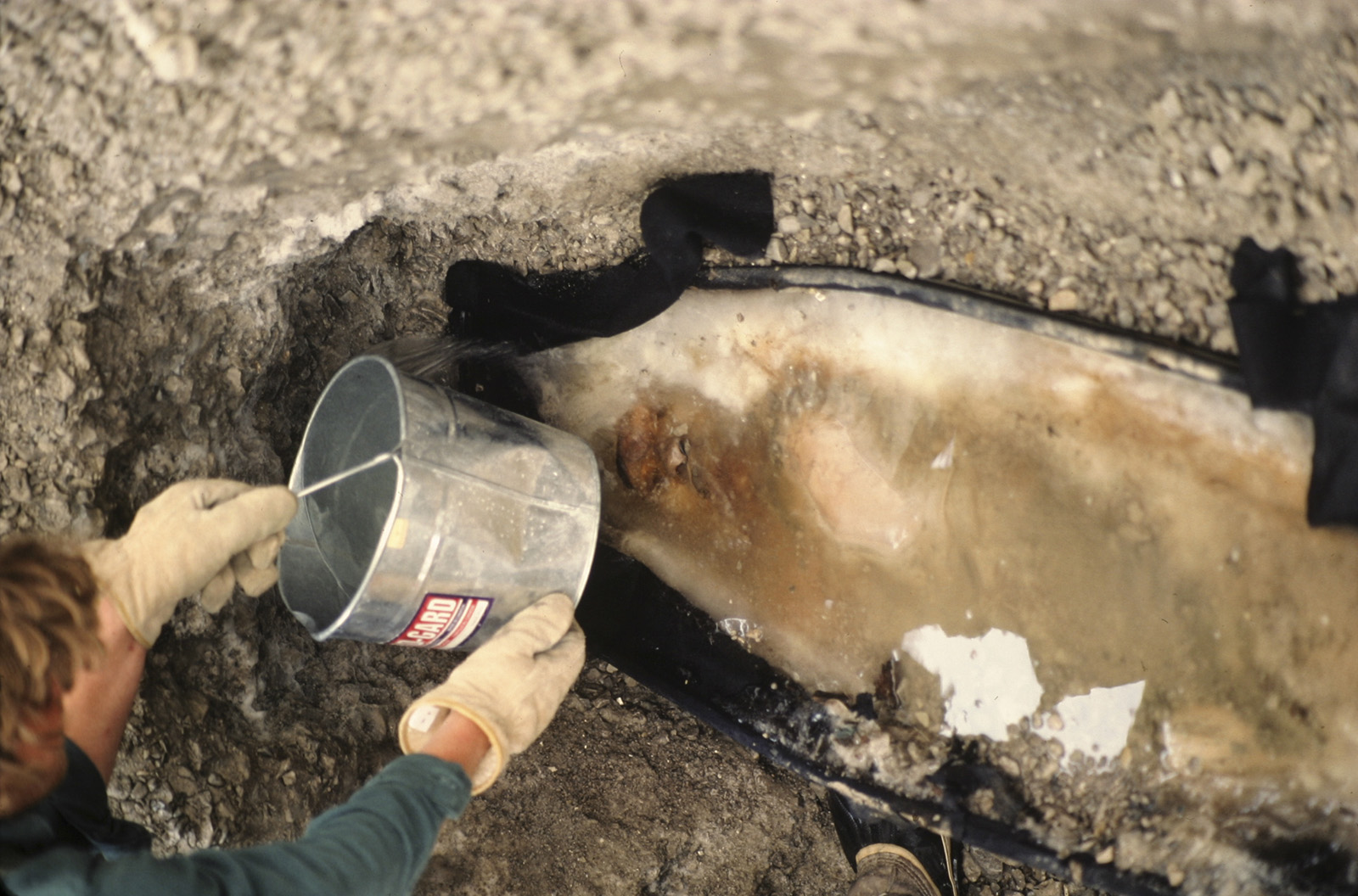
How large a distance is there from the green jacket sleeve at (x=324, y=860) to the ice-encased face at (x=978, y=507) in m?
0.73

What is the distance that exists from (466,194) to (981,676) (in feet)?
3.88

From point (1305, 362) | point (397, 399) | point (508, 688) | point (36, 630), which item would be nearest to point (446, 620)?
point (508, 688)

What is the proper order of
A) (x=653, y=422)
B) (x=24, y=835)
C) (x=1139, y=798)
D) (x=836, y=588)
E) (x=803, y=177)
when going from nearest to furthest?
(x=24, y=835), (x=1139, y=798), (x=803, y=177), (x=836, y=588), (x=653, y=422)

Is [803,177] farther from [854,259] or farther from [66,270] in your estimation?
[66,270]

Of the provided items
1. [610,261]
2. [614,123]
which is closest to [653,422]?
[610,261]

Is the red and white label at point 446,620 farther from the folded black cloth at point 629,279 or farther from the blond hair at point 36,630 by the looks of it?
the folded black cloth at point 629,279

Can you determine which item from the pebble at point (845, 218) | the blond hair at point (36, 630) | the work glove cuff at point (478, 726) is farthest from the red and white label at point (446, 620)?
the pebble at point (845, 218)

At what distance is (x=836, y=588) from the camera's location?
1544mm

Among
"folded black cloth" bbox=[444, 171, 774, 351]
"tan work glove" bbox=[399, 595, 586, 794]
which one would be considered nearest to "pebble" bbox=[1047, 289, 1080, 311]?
"folded black cloth" bbox=[444, 171, 774, 351]

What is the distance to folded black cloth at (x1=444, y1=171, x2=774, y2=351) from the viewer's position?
1.48 m

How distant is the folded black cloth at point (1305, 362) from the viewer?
3.43ft

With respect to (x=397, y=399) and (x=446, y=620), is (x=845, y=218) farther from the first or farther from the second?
(x=446, y=620)

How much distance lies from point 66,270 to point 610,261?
84cm

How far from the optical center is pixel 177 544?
113 cm
